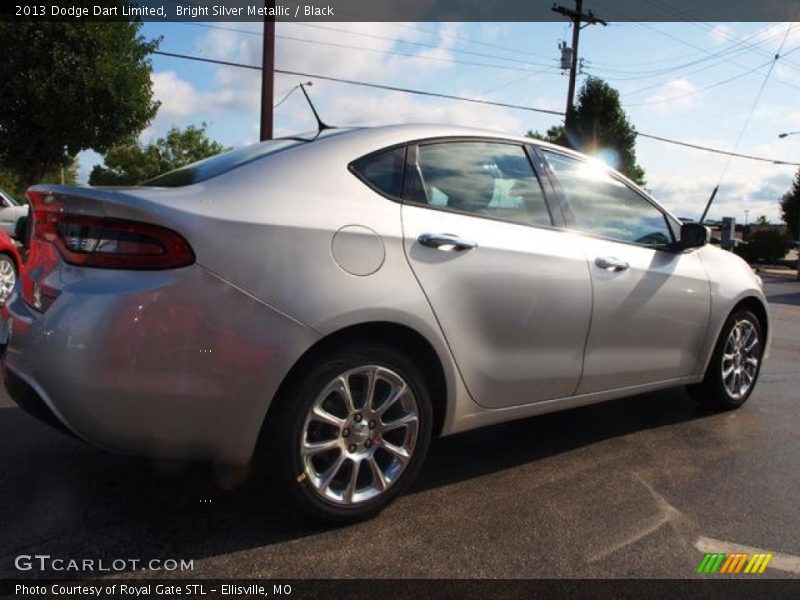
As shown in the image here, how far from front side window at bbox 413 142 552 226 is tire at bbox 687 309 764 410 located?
1.88 m

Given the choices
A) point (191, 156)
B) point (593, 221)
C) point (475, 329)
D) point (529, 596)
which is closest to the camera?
point (529, 596)

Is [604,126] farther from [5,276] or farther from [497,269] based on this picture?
[497,269]

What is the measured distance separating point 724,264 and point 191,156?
5632 centimetres

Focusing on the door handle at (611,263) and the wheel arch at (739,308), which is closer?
the door handle at (611,263)

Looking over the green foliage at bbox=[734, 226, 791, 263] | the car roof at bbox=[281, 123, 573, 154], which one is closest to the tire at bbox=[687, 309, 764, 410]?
the car roof at bbox=[281, 123, 573, 154]

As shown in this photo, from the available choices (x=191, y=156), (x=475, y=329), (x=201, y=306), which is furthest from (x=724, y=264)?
(x=191, y=156)

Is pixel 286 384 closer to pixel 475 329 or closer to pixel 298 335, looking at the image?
pixel 298 335

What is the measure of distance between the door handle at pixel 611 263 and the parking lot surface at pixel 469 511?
1015 mm

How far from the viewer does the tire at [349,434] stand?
266 centimetres

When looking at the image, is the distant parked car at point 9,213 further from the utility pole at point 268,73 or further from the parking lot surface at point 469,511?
the parking lot surface at point 469,511

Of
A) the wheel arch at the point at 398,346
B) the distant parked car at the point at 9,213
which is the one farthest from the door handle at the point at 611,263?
the distant parked car at the point at 9,213

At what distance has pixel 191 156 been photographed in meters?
56.6

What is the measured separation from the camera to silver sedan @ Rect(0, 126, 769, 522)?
2.45m

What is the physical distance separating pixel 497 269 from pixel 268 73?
1206 centimetres
